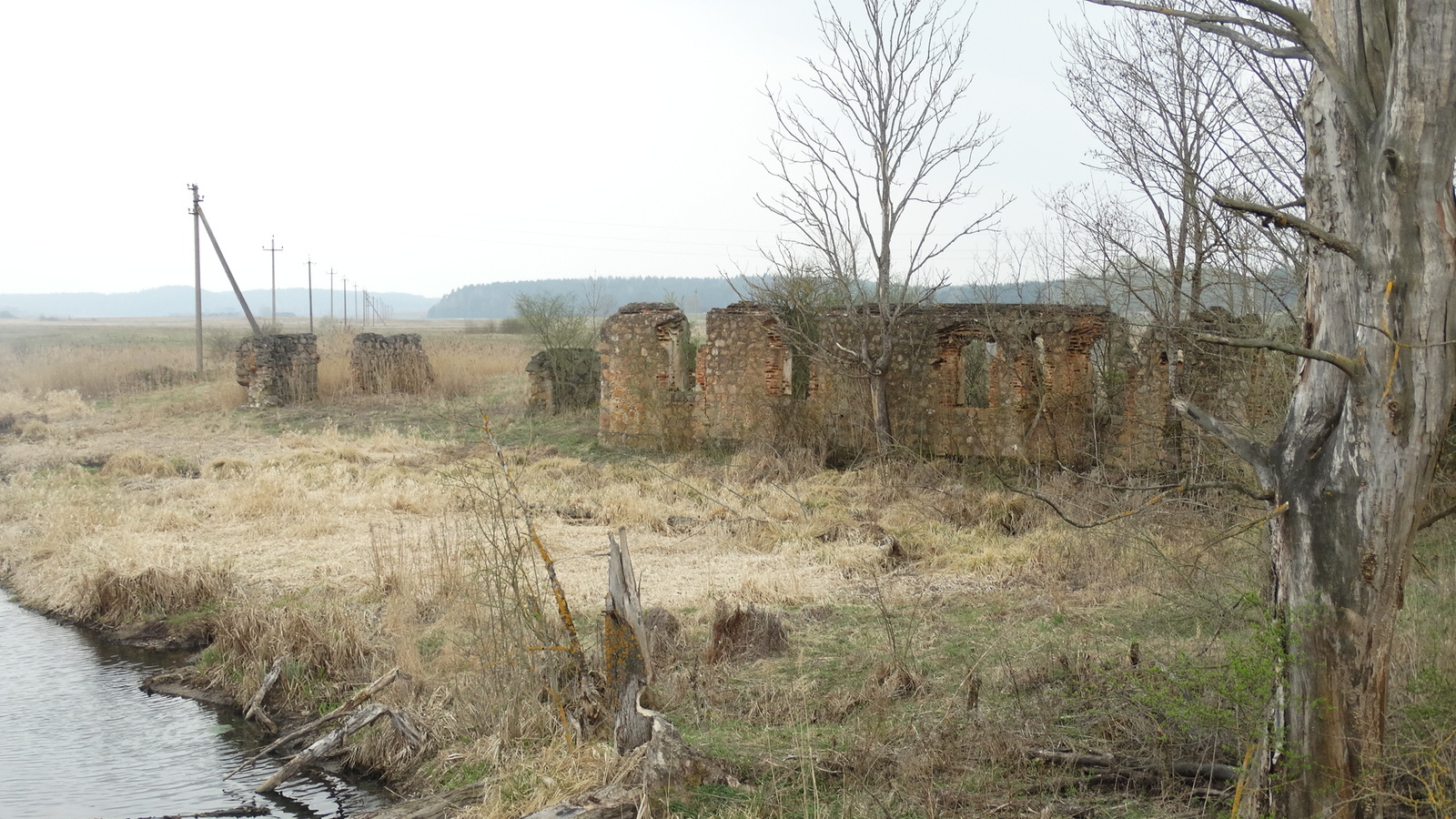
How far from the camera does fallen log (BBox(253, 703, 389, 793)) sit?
6520mm

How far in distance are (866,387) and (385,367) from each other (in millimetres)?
14825

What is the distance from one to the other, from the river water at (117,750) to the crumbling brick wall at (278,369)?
1542 centimetres

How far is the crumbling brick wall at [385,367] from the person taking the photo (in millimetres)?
25891

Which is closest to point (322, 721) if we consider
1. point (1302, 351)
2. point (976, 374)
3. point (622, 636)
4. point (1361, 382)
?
point (622, 636)

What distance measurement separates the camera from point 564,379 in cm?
2236

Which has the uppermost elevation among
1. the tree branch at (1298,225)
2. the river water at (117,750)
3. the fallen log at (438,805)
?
the tree branch at (1298,225)

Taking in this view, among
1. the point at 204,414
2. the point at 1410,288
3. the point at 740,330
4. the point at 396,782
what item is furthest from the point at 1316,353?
the point at 204,414

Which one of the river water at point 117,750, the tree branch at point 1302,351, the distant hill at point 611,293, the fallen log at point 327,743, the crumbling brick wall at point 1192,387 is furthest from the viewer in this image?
the distant hill at point 611,293

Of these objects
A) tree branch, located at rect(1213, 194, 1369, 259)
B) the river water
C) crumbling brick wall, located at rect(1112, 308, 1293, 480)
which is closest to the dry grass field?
the river water

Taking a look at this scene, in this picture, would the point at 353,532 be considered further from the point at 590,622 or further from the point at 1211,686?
the point at 1211,686

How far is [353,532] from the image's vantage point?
1198 centimetres

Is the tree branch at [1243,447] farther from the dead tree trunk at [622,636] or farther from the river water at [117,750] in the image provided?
the river water at [117,750]

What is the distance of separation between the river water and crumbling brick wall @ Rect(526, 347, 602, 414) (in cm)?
1327

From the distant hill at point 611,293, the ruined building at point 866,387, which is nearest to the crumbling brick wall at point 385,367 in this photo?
the ruined building at point 866,387
